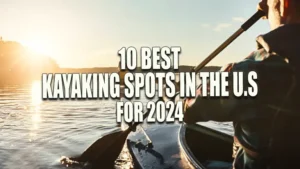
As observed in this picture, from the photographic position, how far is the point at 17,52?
14175 cm

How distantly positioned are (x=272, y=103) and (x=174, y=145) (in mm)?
4132

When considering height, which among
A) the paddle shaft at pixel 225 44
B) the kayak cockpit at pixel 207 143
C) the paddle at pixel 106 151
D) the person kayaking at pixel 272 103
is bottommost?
the paddle at pixel 106 151

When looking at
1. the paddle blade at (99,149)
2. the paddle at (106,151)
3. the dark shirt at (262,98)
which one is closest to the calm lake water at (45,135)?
the paddle blade at (99,149)

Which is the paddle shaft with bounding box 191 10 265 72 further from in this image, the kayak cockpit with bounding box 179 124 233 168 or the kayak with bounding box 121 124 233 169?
the kayak cockpit with bounding box 179 124 233 168

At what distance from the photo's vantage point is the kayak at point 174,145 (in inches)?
223

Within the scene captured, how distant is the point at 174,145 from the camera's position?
6059 millimetres

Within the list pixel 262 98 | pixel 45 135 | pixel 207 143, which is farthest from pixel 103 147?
pixel 262 98

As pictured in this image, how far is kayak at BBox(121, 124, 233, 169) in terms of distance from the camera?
18.6ft

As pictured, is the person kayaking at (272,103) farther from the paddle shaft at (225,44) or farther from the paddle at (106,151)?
the paddle at (106,151)

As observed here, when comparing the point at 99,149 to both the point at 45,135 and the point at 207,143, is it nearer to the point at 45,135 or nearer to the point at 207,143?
the point at 207,143

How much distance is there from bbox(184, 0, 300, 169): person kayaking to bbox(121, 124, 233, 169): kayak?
3144 millimetres

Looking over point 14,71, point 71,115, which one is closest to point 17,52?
point 14,71

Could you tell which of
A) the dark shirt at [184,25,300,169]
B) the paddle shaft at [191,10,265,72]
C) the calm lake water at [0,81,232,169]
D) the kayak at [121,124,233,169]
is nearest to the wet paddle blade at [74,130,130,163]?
the kayak at [121,124,233,169]

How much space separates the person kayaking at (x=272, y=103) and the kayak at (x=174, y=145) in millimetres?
3144
